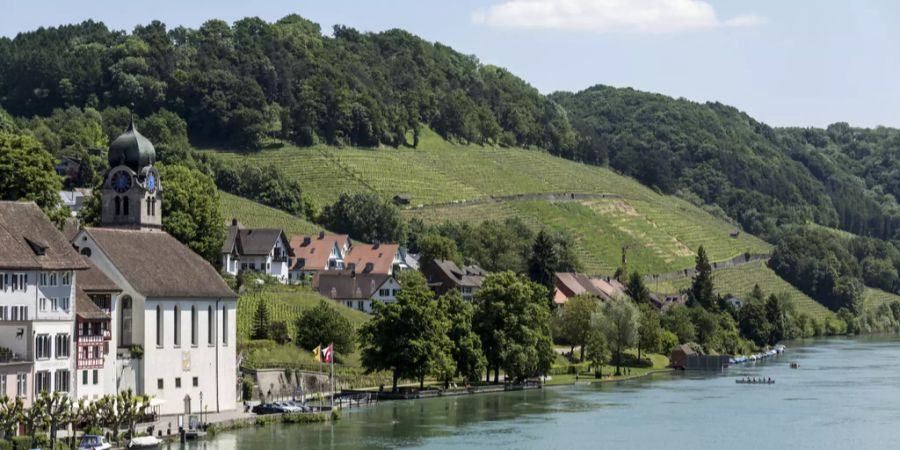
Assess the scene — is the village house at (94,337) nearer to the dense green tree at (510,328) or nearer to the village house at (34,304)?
the village house at (34,304)

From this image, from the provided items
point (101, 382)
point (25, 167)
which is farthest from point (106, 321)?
point (25, 167)

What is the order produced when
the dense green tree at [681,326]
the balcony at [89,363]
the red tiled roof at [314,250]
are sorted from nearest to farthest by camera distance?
the balcony at [89,363]
the red tiled roof at [314,250]
the dense green tree at [681,326]

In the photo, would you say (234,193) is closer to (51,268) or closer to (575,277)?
(575,277)

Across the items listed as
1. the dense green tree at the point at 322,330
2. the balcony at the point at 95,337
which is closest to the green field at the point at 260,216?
the dense green tree at the point at 322,330

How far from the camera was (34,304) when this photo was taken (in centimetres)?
7731

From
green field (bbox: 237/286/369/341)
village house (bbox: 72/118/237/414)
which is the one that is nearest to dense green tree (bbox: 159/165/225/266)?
green field (bbox: 237/286/369/341)

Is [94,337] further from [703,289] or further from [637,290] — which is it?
[703,289]

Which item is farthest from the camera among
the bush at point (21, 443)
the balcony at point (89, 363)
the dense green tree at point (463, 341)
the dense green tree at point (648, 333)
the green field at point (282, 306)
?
the dense green tree at point (648, 333)

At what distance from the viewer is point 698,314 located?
591 ft

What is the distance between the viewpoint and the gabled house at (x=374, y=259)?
167625 mm

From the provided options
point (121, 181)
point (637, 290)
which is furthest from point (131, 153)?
point (637, 290)

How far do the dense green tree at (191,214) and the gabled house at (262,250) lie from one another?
21953 mm

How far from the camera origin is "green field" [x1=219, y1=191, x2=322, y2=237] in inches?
6954

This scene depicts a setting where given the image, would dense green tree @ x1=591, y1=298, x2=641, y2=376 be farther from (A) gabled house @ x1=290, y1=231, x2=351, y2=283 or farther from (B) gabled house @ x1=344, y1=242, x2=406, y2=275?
(A) gabled house @ x1=290, y1=231, x2=351, y2=283
